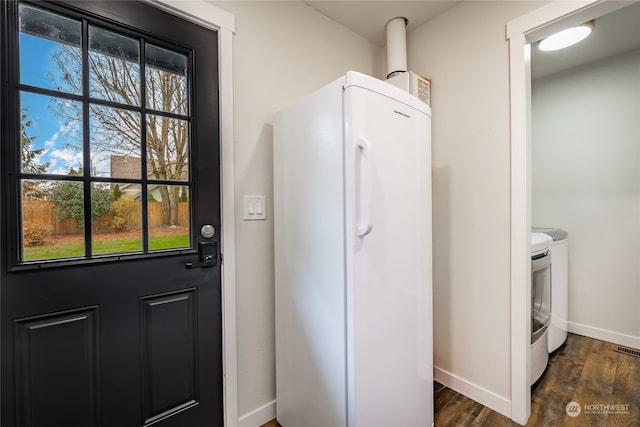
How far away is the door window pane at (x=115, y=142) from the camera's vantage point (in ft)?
3.69

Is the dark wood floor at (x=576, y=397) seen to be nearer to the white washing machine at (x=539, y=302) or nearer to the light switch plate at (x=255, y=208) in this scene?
the white washing machine at (x=539, y=302)

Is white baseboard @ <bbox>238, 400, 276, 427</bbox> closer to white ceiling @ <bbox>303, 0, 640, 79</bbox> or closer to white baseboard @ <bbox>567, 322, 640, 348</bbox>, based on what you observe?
white ceiling @ <bbox>303, 0, 640, 79</bbox>

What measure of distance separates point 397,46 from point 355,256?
1.58 metres

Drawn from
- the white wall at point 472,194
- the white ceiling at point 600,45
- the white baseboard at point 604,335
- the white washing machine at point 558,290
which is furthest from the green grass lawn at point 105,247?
the white baseboard at point 604,335

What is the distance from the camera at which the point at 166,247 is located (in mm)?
1284

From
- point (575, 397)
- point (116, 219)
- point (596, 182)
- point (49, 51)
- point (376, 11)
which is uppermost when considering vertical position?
point (376, 11)

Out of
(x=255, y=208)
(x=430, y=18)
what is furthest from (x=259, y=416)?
(x=430, y=18)

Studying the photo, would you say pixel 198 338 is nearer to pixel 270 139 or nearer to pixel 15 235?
pixel 15 235

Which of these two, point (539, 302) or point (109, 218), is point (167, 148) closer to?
point (109, 218)

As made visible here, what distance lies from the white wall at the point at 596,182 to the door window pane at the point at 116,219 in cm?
340

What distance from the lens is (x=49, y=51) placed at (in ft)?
3.41

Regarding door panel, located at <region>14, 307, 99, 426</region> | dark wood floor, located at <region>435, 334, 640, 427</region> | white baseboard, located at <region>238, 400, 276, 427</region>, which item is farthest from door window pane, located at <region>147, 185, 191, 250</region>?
dark wood floor, located at <region>435, 334, 640, 427</region>

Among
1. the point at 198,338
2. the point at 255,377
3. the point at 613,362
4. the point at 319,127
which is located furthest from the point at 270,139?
the point at 613,362

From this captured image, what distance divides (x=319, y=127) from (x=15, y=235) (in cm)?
117
